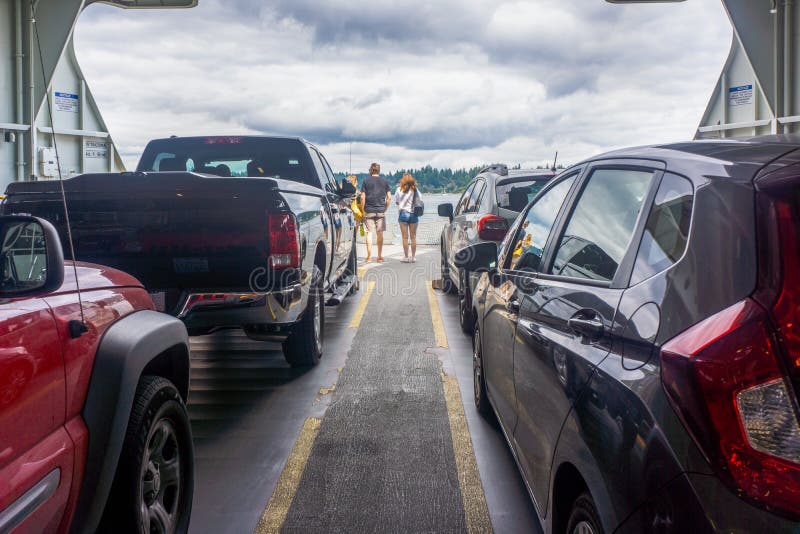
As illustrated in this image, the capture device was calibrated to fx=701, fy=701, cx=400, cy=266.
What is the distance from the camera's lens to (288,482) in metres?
3.54

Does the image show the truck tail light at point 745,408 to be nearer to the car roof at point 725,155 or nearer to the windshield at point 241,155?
the car roof at point 725,155

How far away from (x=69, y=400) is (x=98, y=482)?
0.26 metres

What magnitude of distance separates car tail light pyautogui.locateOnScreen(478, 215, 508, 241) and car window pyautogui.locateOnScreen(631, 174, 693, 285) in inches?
189

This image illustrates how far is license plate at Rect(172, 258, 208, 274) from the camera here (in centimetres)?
471

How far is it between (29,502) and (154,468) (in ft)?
2.80

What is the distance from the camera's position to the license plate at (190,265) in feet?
15.4

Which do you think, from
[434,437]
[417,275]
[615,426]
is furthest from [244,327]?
[417,275]

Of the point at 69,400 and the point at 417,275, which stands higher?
the point at 69,400

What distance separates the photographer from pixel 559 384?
222 centimetres

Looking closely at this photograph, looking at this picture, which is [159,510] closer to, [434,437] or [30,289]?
[30,289]

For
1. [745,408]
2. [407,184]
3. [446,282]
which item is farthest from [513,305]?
[407,184]

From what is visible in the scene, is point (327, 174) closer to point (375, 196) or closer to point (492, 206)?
point (492, 206)

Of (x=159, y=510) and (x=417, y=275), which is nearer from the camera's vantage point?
(x=159, y=510)

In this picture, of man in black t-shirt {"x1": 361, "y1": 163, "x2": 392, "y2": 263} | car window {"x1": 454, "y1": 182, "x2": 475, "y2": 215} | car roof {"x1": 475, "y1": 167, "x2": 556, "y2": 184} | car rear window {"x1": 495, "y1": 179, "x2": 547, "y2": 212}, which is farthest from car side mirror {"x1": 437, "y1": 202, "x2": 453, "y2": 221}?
man in black t-shirt {"x1": 361, "y1": 163, "x2": 392, "y2": 263}
